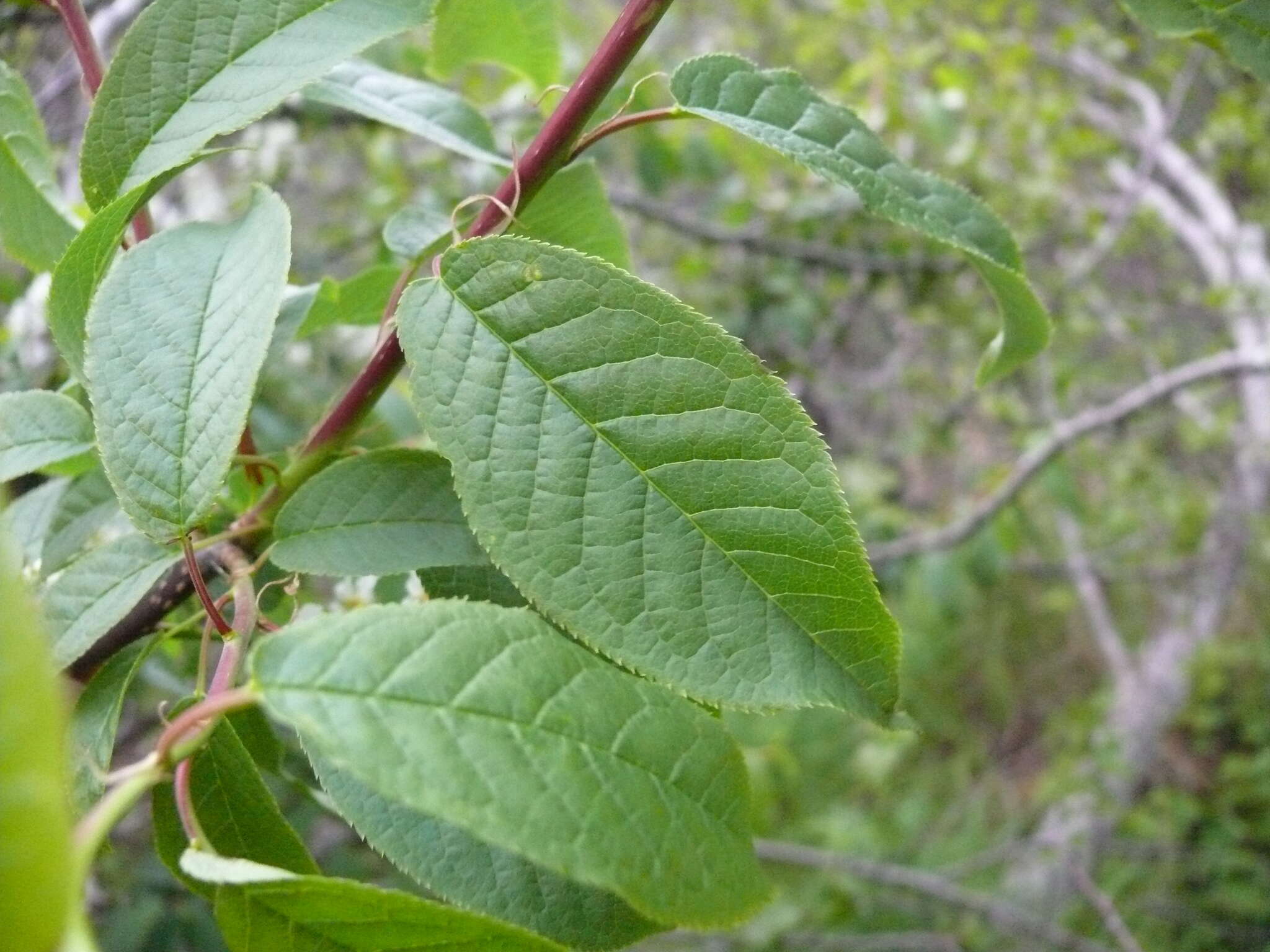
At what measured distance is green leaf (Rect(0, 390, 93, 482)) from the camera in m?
0.57

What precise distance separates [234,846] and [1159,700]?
3.03m

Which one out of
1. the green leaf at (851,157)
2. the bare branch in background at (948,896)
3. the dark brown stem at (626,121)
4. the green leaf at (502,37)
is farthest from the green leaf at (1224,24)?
the bare branch in background at (948,896)

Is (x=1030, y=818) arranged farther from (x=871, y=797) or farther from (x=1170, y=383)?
(x=1170, y=383)

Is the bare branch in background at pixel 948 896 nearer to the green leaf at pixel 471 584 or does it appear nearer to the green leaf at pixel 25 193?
the green leaf at pixel 471 584

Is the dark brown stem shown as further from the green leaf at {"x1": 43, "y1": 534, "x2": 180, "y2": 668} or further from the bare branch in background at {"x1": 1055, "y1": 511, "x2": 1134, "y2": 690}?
the bare branch in background at {"x1": 1055, "y1": 511, "x2": 1134, "y2": 690}

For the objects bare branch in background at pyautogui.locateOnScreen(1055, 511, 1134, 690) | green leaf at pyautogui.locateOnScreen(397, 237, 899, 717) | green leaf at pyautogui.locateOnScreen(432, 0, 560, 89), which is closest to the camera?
green leaf at pyautogui.locateOnScreen(397, 237, 899, 717)

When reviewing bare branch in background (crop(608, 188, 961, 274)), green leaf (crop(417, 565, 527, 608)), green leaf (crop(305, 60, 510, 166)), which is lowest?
bare branch in background (crop(608, 188, 961, 274))

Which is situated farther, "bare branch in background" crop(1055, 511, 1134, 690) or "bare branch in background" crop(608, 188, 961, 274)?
"bare branch in background" crop(1055, 511, 1134, 690)

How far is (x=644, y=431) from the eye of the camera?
46 centimetres

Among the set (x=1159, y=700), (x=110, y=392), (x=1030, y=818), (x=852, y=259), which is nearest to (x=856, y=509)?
(x=852, y=259)

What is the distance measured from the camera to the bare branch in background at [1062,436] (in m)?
2.06

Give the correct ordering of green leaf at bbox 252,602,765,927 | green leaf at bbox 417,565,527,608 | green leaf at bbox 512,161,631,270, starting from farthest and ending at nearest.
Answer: green leaf at bbox 512,161,631,270 < green leaf at bbox 417,565,527,608 < green leaf at bbox 252,602,765,927

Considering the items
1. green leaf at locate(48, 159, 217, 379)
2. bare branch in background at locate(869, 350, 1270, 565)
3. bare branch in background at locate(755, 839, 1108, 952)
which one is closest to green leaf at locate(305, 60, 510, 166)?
green leaf at locate(48, 159, 217, 379)

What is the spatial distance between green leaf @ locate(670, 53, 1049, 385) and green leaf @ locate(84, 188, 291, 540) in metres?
0.25
